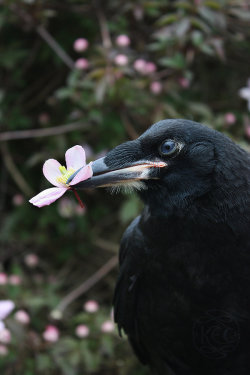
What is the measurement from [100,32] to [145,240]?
1.44 m

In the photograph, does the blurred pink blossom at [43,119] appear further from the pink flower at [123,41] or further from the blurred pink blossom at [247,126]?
the blurred pink blossom at [247,126]

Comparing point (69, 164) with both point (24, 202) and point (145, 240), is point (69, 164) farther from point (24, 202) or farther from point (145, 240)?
point (24, 202)

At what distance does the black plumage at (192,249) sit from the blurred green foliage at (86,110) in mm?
655

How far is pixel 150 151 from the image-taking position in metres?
1.32

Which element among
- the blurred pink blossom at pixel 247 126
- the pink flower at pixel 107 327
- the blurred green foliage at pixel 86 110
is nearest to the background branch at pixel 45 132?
the blurred green foliage at pixel 86 110

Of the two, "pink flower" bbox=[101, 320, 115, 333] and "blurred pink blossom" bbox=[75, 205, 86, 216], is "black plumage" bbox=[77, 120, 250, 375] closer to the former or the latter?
"pink flower" bbox=[101, 320, 115, 333]

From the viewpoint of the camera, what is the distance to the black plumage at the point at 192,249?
132 centimetres

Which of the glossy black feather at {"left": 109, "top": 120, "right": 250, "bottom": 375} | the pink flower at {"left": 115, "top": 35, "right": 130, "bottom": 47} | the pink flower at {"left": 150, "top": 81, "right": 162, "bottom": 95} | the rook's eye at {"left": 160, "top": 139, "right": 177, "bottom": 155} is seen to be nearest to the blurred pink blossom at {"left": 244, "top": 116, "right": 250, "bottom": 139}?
the pink flower at {"left": 150, "top": 81, "right": 162, "bottom": 95}

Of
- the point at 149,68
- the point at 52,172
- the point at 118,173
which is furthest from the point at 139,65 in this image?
the point at 52,172

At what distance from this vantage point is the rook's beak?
1222 millimetres

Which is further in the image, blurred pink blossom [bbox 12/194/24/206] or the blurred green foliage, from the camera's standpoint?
blurred pink blossom [bbox 12/194/24/206]

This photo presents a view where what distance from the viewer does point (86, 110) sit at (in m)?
2.43

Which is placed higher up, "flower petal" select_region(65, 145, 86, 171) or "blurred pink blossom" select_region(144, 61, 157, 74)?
"blurred pink blossom" select_region(144, 61, 157, 74)

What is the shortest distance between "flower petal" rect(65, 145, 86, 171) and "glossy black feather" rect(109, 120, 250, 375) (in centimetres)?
11
